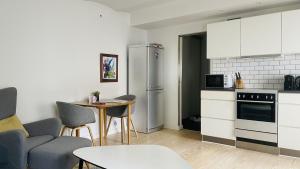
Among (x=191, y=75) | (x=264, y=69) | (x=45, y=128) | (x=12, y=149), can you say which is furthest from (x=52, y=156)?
(x=191, y=75)

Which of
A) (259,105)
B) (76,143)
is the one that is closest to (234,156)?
(259,105)

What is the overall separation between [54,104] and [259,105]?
125 inches

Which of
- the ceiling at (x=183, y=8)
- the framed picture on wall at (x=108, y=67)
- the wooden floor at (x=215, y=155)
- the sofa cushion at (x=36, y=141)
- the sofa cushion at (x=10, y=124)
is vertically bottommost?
the wooden floor at (x=215, y=155)

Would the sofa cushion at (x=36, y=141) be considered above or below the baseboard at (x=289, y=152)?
above

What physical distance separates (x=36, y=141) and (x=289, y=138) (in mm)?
3316

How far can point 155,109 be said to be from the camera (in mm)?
5012

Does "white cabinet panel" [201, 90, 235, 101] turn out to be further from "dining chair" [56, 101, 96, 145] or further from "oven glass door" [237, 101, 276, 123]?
"dining chair" [56, 101, 96, 145]

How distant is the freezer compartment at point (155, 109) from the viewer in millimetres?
4871

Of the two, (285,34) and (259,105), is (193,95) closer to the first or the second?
(259,105)

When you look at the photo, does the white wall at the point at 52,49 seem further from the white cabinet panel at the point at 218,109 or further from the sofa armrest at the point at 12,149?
the white cabinet panel at the point at 218,109

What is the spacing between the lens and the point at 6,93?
290cm

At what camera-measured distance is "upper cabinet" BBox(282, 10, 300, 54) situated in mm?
3369

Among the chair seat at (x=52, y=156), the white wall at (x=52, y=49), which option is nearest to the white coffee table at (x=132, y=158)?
the chair seat at (x=52, y=156)

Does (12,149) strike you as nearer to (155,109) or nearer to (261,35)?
(155,109)
